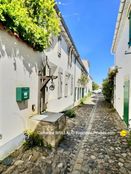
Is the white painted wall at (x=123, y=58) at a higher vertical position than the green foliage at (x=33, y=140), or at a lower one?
Result: higher

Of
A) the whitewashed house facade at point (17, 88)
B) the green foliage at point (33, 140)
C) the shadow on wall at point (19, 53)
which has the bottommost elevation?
the green foliage at point (33, 140)

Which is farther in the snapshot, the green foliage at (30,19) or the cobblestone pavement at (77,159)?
the green foliage at (30,19)

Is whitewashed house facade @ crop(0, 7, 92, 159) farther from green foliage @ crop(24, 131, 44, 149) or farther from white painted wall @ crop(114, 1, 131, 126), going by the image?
white painted wall @ crop(114, 1, 131, 126)

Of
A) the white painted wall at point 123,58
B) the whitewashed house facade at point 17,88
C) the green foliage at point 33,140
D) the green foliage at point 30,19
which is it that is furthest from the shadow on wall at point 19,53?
the white painted wall at point 123,58

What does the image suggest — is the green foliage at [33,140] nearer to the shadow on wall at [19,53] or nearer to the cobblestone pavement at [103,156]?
the cobblestone pavement at [103,156]

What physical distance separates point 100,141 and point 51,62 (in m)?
4.29

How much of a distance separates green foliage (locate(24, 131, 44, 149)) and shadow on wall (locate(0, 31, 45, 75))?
192 centimetres

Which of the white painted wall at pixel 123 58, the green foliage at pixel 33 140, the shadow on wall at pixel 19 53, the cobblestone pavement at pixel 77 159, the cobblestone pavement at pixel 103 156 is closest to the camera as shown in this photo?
the cobblestone pavement at pixel 77 159

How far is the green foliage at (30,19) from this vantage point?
4.77 m

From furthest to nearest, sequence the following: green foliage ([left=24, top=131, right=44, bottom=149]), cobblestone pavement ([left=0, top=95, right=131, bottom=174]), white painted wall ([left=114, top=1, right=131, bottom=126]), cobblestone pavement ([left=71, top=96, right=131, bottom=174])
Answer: white painted wall ([left=114, top=1, right=131, bottom=126]), green foliage ([left=24, top=131, right=44, bottom=149]), cobblestone pavement ([left=71, top=96, right=131, bottom=174]), cobblestone pavement ([left=0, top=95, right=131, bottom=174])

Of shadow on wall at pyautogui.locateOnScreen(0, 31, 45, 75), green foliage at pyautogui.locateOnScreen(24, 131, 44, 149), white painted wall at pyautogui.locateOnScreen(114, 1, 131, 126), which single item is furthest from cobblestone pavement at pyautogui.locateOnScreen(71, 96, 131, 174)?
white painted wall at pyautogui.locateOnScreen(114, 1, 131, 126)

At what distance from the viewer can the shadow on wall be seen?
15.8 feet

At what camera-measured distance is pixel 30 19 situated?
5.73 m

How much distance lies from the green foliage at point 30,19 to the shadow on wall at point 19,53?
187 mm
